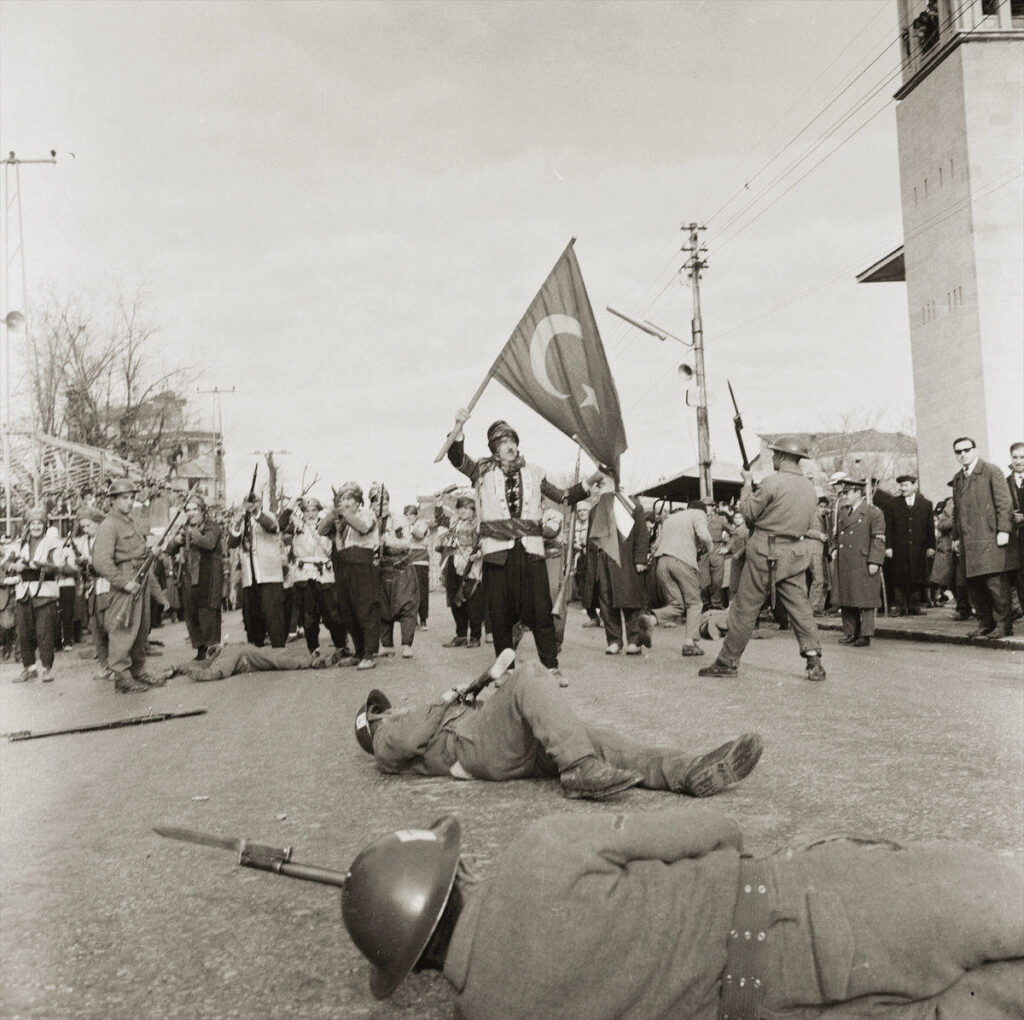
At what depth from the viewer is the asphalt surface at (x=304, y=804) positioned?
10.2 ft

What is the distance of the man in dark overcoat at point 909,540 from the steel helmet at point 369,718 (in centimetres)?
1150

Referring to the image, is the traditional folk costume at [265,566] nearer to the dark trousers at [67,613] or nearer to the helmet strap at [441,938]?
the dark trousers at [67,613]

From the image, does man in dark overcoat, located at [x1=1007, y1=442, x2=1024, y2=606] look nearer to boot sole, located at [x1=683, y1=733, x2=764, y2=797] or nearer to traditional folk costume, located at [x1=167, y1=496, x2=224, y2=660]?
boot sole, located at [x1=683, y1=733, x2=764, y2=797]

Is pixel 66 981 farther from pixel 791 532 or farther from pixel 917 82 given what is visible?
pixel 917 82

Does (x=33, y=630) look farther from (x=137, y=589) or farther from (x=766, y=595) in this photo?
(x=766, y=595)

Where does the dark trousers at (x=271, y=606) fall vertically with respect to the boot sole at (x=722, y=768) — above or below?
above

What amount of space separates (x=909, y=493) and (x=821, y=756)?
10940 mm

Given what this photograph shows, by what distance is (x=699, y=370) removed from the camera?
106 ft

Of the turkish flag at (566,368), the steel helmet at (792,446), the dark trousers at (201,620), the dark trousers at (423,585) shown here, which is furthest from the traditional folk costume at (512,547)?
the dark trousers at (423,585)

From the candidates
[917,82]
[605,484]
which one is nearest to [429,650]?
[605,484]

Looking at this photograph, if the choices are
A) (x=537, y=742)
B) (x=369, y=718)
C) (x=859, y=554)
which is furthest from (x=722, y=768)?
(x=859, y=554)

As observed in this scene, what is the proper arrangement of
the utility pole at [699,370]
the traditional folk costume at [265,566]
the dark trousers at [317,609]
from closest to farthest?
the traditional folk costume at [265,566]
the dark trousers at [317,609]
the utility pole at [699,370]

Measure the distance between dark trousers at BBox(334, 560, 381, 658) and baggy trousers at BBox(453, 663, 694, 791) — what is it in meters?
6.67

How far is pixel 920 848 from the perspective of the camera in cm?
225
